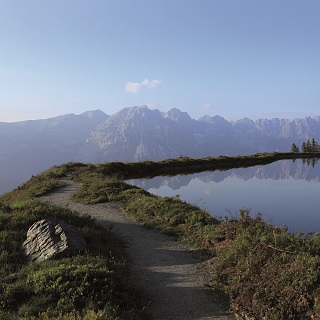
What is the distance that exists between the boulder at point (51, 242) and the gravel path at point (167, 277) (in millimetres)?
2726

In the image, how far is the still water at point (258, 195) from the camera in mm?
23125

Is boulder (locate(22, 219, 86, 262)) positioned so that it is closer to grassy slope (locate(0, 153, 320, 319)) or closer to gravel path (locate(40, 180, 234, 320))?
grassy slope (locate(0, 153, 320, 319))

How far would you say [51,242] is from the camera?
13.0 meters

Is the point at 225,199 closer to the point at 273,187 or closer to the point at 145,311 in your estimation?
the point at 273,187

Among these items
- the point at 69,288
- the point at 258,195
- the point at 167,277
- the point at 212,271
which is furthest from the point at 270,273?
the point at 258,195

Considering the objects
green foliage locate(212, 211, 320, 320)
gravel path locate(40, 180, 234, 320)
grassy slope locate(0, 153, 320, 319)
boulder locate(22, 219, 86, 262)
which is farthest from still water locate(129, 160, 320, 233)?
boulder locate(22, 219, 86, 262)

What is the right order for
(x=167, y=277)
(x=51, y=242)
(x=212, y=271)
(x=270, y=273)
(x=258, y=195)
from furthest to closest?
(x=258, y=195), (x=51, y=242), (x=212, y=271), (x=167, y=277), (x=270, y=273)

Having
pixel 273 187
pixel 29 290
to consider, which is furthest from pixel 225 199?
pixel 29 290

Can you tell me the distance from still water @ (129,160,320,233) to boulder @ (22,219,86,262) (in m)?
10.0

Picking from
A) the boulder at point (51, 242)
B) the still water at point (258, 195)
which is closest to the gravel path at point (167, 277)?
the boulder at point (51, 242)

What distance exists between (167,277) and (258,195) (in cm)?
2244

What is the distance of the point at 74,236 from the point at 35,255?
5.93 feet

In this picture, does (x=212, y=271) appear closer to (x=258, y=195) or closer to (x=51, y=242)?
(x=51, y=242)

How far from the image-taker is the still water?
75.9 feet
